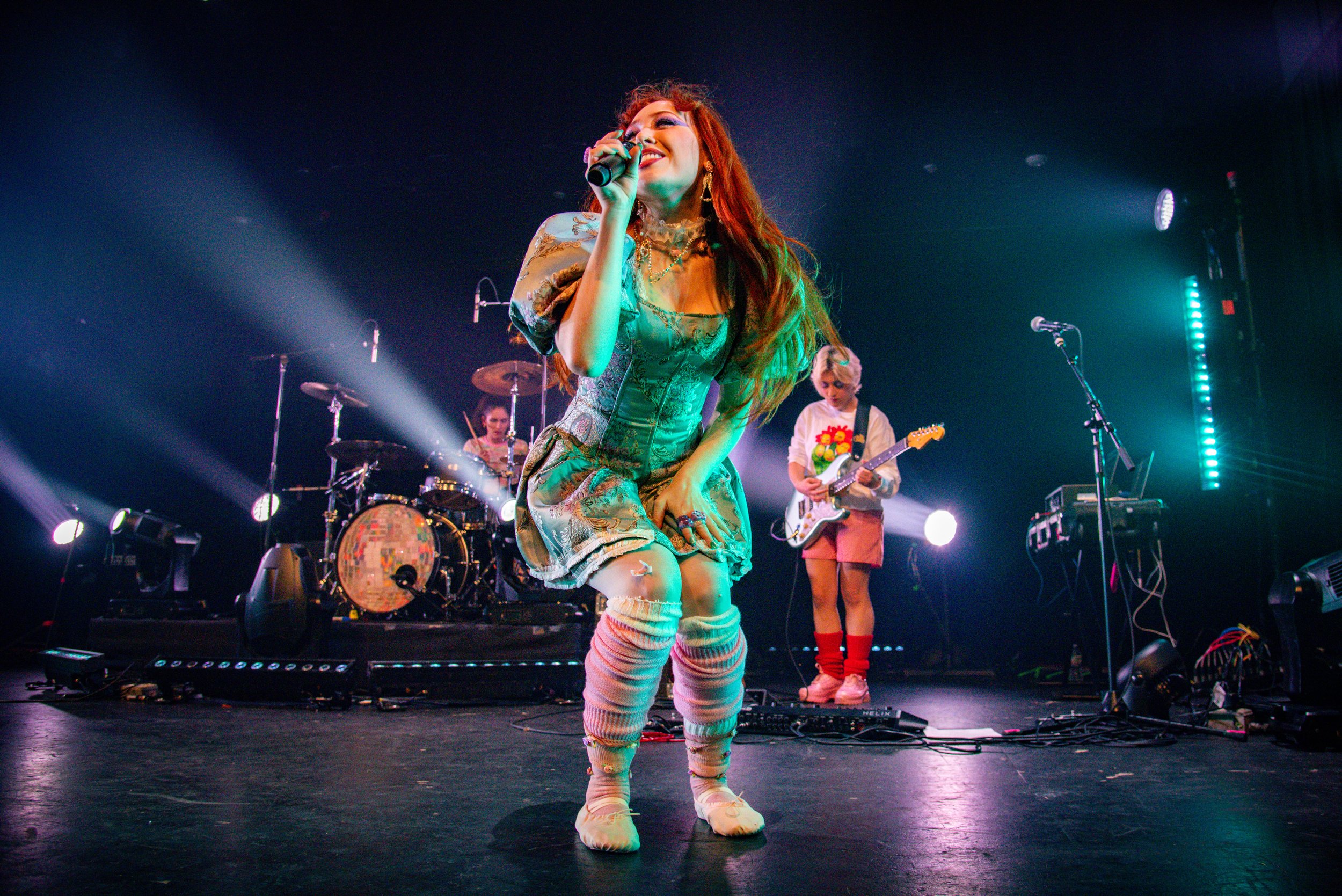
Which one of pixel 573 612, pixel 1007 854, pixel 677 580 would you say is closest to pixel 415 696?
pixel 573 612

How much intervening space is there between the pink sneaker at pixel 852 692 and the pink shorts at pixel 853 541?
65 centimetres

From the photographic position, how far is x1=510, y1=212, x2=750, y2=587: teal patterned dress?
5.32ft

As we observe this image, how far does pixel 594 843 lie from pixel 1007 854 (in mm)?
801

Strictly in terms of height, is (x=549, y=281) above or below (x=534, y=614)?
above

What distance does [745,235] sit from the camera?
1.82 m

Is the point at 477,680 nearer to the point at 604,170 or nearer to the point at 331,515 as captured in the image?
the point at 331,515

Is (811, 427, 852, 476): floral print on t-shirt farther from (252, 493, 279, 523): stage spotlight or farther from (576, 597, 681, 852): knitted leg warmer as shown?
(252, 493, 279, 523): stage spotlight

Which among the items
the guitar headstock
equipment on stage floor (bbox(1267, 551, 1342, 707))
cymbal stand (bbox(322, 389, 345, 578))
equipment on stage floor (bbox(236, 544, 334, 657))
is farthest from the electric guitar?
cymbal stand (bbox(322, 389, 345, 578))

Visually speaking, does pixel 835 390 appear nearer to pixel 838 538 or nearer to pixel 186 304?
pixel 838 538

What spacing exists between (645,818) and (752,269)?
1312 mm

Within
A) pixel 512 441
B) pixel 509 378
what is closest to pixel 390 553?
pixel 512 441

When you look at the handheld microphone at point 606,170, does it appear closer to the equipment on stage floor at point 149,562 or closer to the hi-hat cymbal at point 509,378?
the hi-hat cymbal at point 509,378

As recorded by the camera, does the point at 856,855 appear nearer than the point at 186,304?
Yes

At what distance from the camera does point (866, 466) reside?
14.9ft
